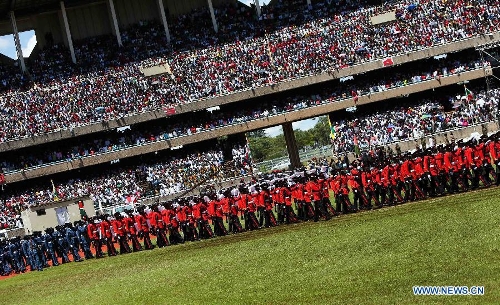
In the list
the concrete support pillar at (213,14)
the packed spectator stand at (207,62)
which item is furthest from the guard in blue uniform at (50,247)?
the concrete support pillar at (213,14)

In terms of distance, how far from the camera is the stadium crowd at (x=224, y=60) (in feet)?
188

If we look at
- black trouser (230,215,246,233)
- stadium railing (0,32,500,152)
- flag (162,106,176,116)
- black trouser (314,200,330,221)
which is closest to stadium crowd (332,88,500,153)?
stadium railing (0,32,500,152)

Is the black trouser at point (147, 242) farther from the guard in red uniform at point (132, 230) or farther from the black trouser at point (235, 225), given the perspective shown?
the black trouser at point (235, 225)

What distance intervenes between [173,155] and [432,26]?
19.1 metres

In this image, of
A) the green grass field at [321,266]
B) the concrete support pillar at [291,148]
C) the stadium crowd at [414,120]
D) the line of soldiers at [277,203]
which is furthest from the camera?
the concrete support pillar at [291,148]

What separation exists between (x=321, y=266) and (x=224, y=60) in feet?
139

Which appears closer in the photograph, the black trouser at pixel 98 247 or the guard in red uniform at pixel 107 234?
the guard in red uniform at pixel 107 234

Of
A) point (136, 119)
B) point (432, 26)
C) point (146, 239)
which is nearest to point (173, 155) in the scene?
point (136, 119)

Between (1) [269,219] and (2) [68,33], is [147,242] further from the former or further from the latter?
(2) [68,33]

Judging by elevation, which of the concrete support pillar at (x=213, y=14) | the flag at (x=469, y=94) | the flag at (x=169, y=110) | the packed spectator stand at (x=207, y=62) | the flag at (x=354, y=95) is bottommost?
the flag at (x=469, y=94)

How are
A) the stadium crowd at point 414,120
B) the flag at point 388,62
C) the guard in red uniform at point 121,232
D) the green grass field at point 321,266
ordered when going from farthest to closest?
the flag at point 388,62, the stadium crowd at point 414,120, the guard in red uniform at point 121,232, the green grass field at point 321,266

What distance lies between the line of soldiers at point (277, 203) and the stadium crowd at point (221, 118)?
2309 cm

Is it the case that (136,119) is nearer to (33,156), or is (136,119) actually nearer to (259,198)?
(33,156)

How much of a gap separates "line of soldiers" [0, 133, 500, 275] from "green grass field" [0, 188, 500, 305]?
46.5 inches
